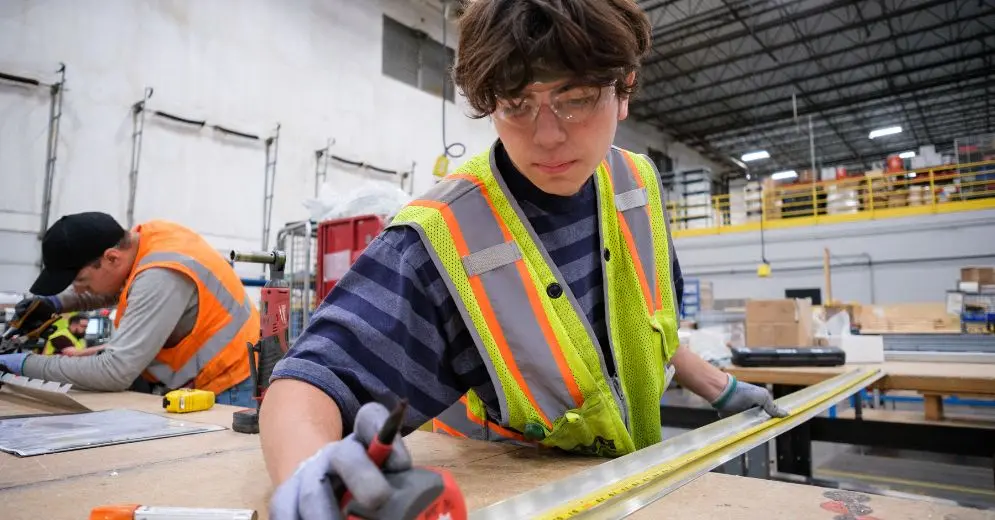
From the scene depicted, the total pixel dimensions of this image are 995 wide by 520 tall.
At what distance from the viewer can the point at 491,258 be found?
39.6 inches

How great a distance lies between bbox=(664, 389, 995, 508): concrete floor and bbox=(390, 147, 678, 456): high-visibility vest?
2.90 m

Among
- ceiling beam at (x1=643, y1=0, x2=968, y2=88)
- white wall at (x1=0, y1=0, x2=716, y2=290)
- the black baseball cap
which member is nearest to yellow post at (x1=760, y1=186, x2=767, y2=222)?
ceiling beam at (x1=643, y1=0, x2=968, y2=88)

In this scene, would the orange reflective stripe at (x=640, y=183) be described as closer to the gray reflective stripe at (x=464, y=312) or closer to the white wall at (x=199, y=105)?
the gray reflective stripe at (x=464, y=312)

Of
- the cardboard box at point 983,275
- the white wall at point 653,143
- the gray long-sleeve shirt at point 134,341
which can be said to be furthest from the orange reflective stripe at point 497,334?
the white wall at point 653,143

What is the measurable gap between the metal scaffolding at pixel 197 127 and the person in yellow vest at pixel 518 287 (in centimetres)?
583

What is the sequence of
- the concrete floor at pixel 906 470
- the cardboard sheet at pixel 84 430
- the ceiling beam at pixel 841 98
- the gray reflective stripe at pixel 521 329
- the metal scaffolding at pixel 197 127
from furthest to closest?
the ceiling beam at pixel 841 98
the metal scaffolding at pixel 197 127
the concrete floor at pixel 906 470
the cardboard sheet at pixel 84 430
the gray reflective stripe at pixel 521 329

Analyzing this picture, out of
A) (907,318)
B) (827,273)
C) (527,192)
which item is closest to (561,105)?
(527,192)

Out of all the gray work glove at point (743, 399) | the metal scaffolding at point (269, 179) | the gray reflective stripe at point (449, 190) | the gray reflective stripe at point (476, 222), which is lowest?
the gray work glove at point (743, 399)

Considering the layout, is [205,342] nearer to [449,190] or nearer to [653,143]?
[449,190]

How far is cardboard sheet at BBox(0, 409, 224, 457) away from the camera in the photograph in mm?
1075

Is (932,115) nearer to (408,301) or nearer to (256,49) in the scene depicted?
A: (256,49)

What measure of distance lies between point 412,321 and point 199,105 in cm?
645

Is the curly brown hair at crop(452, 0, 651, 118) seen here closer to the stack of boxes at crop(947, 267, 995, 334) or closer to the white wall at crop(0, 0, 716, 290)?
the white wall at crop(0, 0, 716, 290)

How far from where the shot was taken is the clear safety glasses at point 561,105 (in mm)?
929
